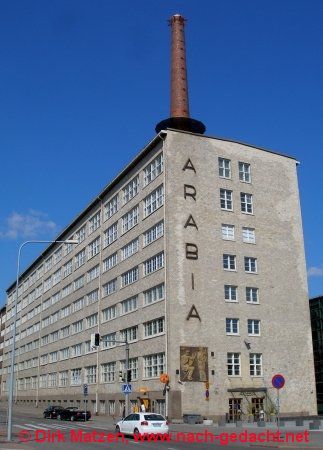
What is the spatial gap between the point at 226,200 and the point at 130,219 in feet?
38.0

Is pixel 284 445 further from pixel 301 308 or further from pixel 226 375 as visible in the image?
pixel 301 308

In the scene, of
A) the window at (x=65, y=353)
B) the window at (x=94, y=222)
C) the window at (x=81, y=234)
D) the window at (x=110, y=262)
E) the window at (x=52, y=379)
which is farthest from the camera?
the window at (x=52, y=379)

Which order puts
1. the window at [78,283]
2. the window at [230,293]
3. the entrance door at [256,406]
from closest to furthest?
the entrance door at [256,406], the window at [230,293], the window at [78,283]

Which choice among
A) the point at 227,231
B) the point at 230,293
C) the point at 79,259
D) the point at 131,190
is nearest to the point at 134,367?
the point at 230,293

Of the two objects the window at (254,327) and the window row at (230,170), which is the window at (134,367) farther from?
the window row at (230,170)

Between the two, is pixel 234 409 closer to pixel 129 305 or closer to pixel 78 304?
pixel 129 305

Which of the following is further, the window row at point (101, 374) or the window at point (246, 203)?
the window at point (246, 203)

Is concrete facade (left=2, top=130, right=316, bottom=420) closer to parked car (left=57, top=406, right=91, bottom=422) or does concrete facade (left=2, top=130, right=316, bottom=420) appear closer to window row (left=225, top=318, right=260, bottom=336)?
window row (left=225, top=318, right=260, bottom=336)

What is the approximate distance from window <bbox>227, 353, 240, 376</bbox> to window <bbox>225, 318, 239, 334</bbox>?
2.00m

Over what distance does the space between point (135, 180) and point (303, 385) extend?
26433 millimetres

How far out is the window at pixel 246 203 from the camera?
55.3 meters

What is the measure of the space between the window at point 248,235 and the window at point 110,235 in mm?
16342

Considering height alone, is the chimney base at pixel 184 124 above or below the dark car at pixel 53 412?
above

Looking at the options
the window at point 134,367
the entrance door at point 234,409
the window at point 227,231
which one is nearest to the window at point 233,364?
the entrance door at point 234,409
